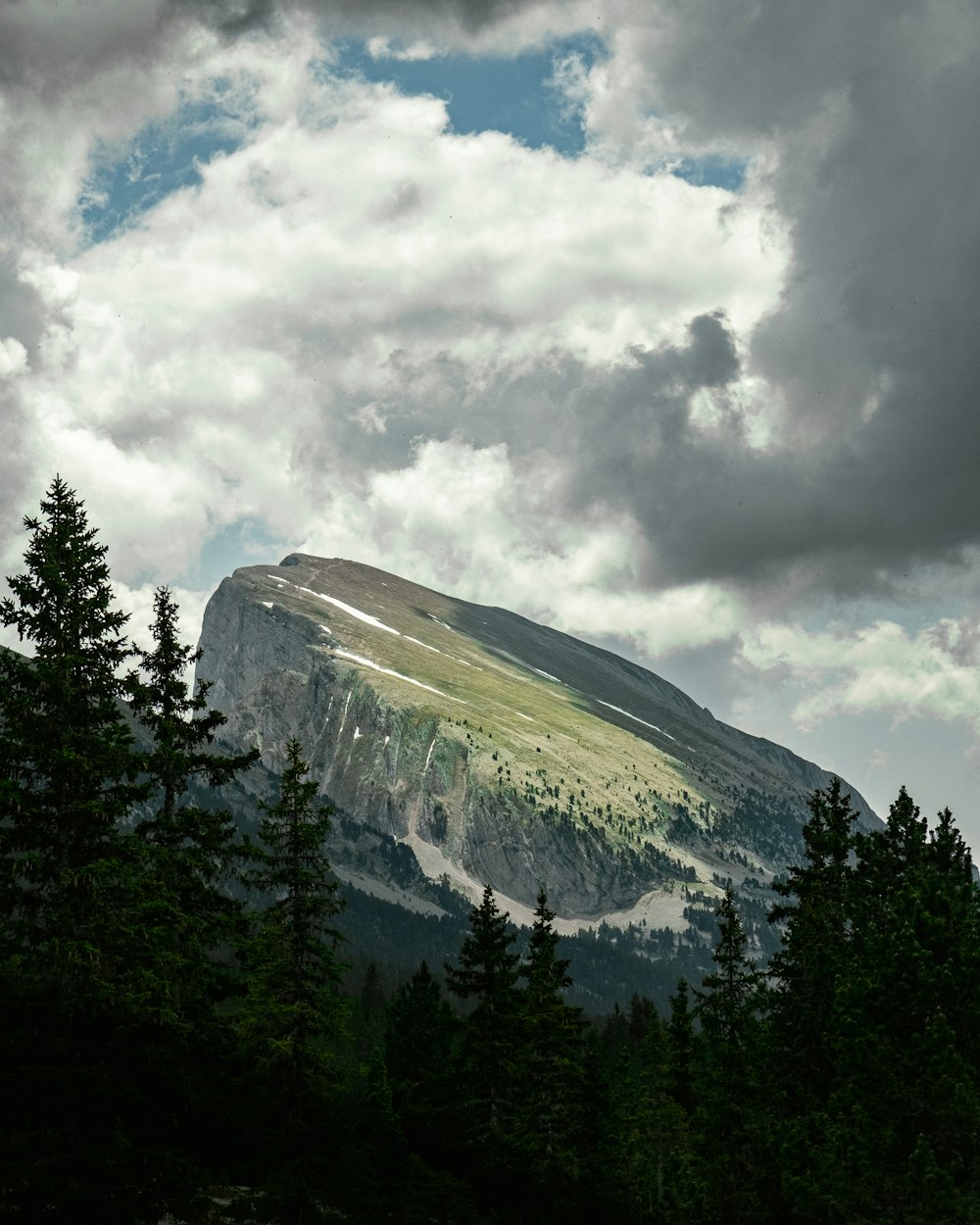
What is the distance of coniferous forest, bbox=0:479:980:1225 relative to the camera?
77.3 feet

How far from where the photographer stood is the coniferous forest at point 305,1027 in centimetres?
2355

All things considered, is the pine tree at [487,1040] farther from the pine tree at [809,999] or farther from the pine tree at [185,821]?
the pine tree at [185,821]

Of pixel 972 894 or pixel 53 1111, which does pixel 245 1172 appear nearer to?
pixel 53 1111

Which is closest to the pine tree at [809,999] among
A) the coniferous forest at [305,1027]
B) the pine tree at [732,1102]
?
the coniferous forest at [305,1027]

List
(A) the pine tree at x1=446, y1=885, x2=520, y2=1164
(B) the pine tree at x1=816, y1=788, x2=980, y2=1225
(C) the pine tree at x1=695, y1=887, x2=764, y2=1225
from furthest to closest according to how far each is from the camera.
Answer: (A) the pine tree at x1=446, y1=885, x2=520, y2=1164 < (C) the pine tree at x1=695, y1=887, x2=764, y2=1225 < (B) the pine tree at x1=816, y1=788, x2=980, y2=1225

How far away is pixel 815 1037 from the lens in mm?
40562

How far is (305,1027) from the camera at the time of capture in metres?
38.0

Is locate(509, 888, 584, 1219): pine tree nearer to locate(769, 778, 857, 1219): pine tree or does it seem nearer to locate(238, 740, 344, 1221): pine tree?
locate(769, 778, 857, 1219): pine tree

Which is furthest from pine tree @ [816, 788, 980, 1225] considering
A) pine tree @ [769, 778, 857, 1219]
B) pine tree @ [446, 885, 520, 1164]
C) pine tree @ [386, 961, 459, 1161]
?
pine tree @ [386, 961, 459, 1161]

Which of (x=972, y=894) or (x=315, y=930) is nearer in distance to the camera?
(x=972, y=894)

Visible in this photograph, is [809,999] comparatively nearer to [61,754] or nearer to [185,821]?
[185,821]

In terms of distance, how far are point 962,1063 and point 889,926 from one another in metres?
4.44

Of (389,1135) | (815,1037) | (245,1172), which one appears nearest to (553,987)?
(389,1135)

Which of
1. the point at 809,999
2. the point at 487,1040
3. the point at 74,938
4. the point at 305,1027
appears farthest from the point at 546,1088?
the point at 74,938
